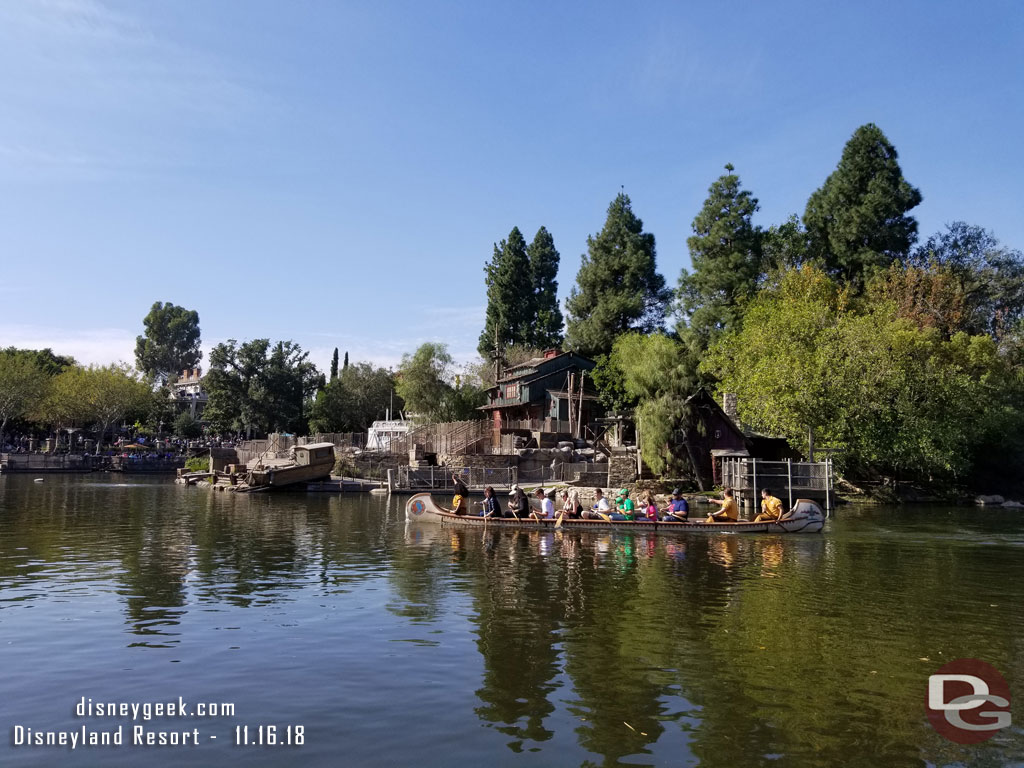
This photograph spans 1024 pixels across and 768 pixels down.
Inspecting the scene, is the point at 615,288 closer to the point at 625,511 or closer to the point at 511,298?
the point at 511,298

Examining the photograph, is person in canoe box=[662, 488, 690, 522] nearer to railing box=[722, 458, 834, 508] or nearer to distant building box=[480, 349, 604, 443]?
railing box=[722, 458, 834, 508]

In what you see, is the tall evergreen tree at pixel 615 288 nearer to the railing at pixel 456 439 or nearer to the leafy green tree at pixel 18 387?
the railing at pixel 456 439

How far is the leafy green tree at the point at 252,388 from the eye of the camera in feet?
281

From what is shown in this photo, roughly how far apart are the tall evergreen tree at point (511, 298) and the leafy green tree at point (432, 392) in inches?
306

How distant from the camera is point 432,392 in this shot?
80500 mm

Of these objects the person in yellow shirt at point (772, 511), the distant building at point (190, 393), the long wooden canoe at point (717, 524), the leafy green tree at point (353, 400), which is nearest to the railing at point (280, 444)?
the leafy green tree at point (353, 400)

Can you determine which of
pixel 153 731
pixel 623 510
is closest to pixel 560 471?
pixel 623 510

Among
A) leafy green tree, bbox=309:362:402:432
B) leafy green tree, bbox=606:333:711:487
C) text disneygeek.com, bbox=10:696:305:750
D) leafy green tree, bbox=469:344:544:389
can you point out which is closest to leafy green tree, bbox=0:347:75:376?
leafy green tree, bbox=309:362:402:432

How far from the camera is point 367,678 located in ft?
36.2

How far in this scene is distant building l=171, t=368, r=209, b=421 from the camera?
121 metres

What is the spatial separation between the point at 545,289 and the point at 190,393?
3052 inches

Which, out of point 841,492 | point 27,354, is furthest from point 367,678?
point 27,354

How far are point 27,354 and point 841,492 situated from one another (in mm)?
95049

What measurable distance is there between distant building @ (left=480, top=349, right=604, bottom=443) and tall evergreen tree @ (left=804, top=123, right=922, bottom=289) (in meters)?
23.6
